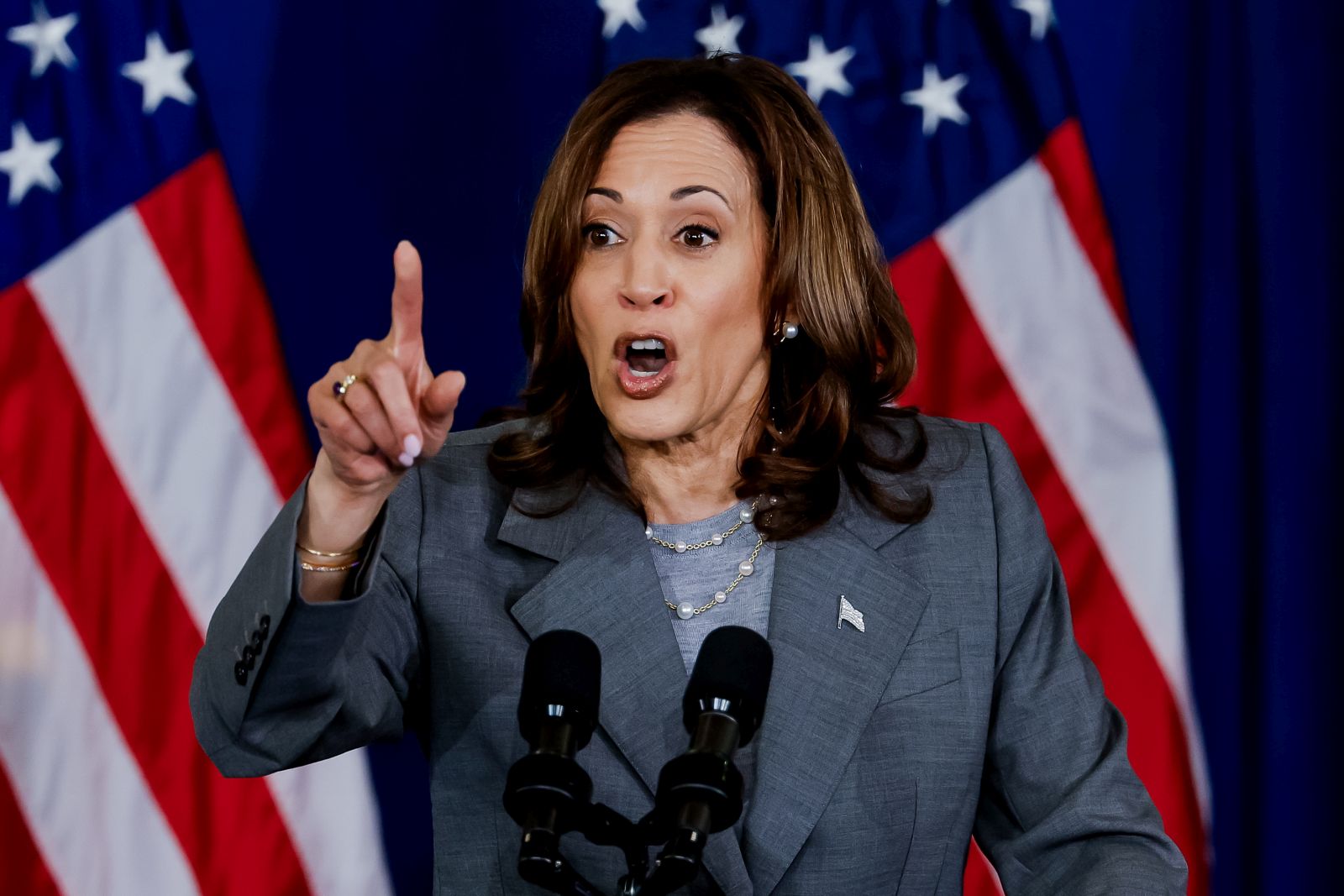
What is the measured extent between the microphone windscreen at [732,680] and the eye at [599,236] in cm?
68

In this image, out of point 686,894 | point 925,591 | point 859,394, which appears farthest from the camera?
point 859,394

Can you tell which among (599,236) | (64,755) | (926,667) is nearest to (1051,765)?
(926,667)

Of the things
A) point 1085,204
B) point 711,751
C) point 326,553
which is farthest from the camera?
point 1085,204

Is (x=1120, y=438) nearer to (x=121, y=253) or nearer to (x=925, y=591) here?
(x=925, y=591)

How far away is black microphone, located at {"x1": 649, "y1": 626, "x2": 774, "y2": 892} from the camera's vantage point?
89 centimetres

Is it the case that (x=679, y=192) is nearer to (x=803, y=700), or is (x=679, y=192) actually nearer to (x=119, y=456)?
(x=803, y=700)

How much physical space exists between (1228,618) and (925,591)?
1020 mm

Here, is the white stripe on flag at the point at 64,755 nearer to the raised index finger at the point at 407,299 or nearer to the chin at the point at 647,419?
the chin at the point at 647,419

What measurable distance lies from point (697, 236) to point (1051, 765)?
25.9 inches

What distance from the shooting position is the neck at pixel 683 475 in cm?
162

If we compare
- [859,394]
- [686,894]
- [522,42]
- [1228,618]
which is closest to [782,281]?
[859,394]

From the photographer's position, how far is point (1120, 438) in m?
2.34

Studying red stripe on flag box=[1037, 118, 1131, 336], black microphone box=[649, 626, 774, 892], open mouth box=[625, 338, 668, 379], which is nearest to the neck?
open mouth box=[625, 338, 668, 379]

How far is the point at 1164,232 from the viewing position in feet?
7.64
